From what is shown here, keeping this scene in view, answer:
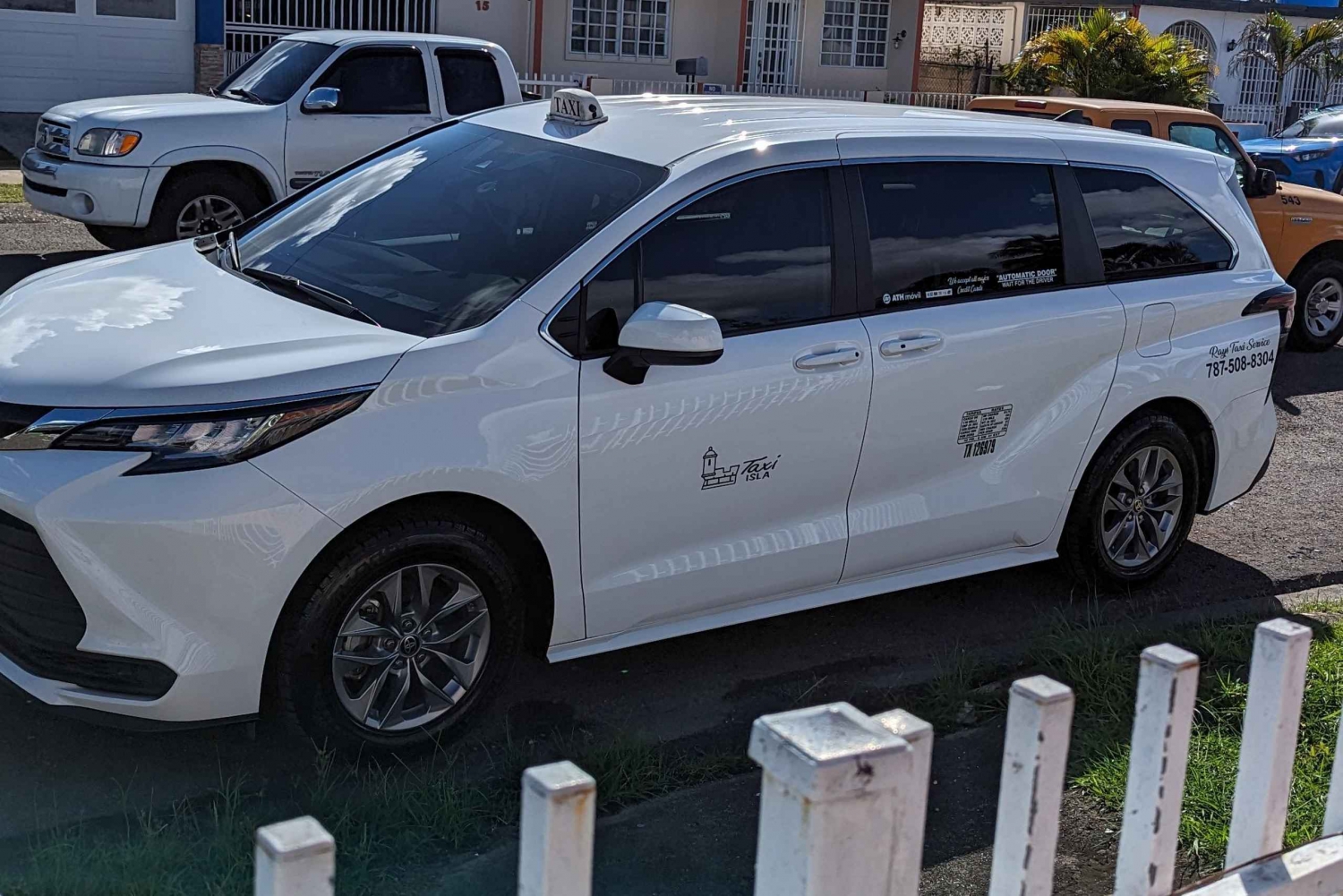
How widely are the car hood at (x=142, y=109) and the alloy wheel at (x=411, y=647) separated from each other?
788 centimetres

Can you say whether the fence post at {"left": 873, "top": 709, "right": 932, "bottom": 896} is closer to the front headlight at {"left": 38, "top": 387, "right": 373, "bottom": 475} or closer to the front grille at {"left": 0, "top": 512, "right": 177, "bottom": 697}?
the front headlight at {"left": 38, "top": 387, "right": 373, "bottom": 475}

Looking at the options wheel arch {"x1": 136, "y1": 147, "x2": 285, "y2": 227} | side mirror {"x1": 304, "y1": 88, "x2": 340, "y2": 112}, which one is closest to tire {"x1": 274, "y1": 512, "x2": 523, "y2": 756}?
wheel arch {"x1": 136, "y1": 147, "x2": 285, "y2": 227}

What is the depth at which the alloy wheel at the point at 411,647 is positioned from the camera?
4016mm

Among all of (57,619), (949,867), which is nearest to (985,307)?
(949,867)

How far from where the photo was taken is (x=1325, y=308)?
1162cm

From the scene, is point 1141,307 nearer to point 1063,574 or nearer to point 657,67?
point 1063,574

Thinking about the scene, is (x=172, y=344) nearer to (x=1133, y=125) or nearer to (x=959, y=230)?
(x=959, y=230)

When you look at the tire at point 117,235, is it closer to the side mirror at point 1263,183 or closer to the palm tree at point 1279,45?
the side mirror at point 1263,183

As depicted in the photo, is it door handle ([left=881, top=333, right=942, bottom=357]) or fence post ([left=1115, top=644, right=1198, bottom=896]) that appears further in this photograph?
door handle ([left=881, top=333, right=942, bottom=357])

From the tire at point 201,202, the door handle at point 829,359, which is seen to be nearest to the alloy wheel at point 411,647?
the door handle at point 829,359

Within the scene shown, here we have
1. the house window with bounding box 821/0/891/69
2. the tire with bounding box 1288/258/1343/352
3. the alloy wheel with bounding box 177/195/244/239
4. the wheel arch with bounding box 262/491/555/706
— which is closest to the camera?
the wheel arch with bounding box 262/491/555/706

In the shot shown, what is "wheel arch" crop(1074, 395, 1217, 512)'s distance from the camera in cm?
557

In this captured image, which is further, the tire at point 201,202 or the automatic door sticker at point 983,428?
the tire at point 201,202

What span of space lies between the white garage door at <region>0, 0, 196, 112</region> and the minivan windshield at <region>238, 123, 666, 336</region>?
15509mm
